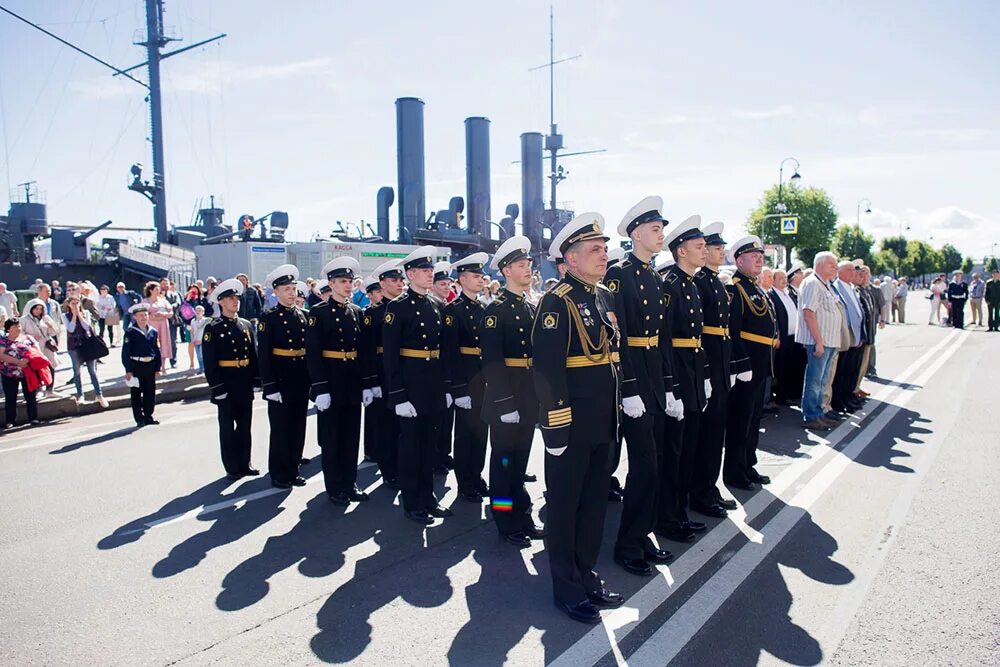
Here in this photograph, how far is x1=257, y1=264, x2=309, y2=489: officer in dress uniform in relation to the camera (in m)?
6.14

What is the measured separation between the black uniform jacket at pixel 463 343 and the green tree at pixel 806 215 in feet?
172

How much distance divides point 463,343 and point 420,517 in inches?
63.7

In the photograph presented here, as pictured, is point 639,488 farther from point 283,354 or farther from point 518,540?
point 283,354

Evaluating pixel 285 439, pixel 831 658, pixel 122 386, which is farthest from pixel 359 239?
pixel 831 658

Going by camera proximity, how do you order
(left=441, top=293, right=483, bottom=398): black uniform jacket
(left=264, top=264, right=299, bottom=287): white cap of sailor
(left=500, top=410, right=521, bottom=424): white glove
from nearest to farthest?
Result: (left=500, top=410, right=521, bottom=424): white glove, (left=441, top=293, right=483, bottom=398): black uniform jacket, (left=264, top=264, right=299, bottom=287): white cap of sailor

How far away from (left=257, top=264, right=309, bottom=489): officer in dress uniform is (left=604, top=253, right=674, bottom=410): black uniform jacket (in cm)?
329

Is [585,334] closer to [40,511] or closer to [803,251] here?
[40,511]

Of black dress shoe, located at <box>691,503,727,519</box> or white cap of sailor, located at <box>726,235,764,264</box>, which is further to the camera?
white cap of sailor, located at <box>726,235,764,264</box>

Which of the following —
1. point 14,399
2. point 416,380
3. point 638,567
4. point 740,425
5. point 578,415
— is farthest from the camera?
point 14,399

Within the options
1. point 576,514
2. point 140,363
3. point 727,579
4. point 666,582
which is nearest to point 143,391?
point 140,363

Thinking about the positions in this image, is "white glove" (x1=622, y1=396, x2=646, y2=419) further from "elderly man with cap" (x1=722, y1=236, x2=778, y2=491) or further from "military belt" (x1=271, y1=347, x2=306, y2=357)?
"military belt" (x1=271, y1=347, x2=306, y2=357)

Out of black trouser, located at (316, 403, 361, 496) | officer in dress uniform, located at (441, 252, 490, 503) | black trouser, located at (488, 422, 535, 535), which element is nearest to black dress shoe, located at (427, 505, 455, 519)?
officer in dress uniform, located at (441, 252, 490, 503)

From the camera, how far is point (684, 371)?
15.2ft

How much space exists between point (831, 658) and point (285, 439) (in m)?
4.76
